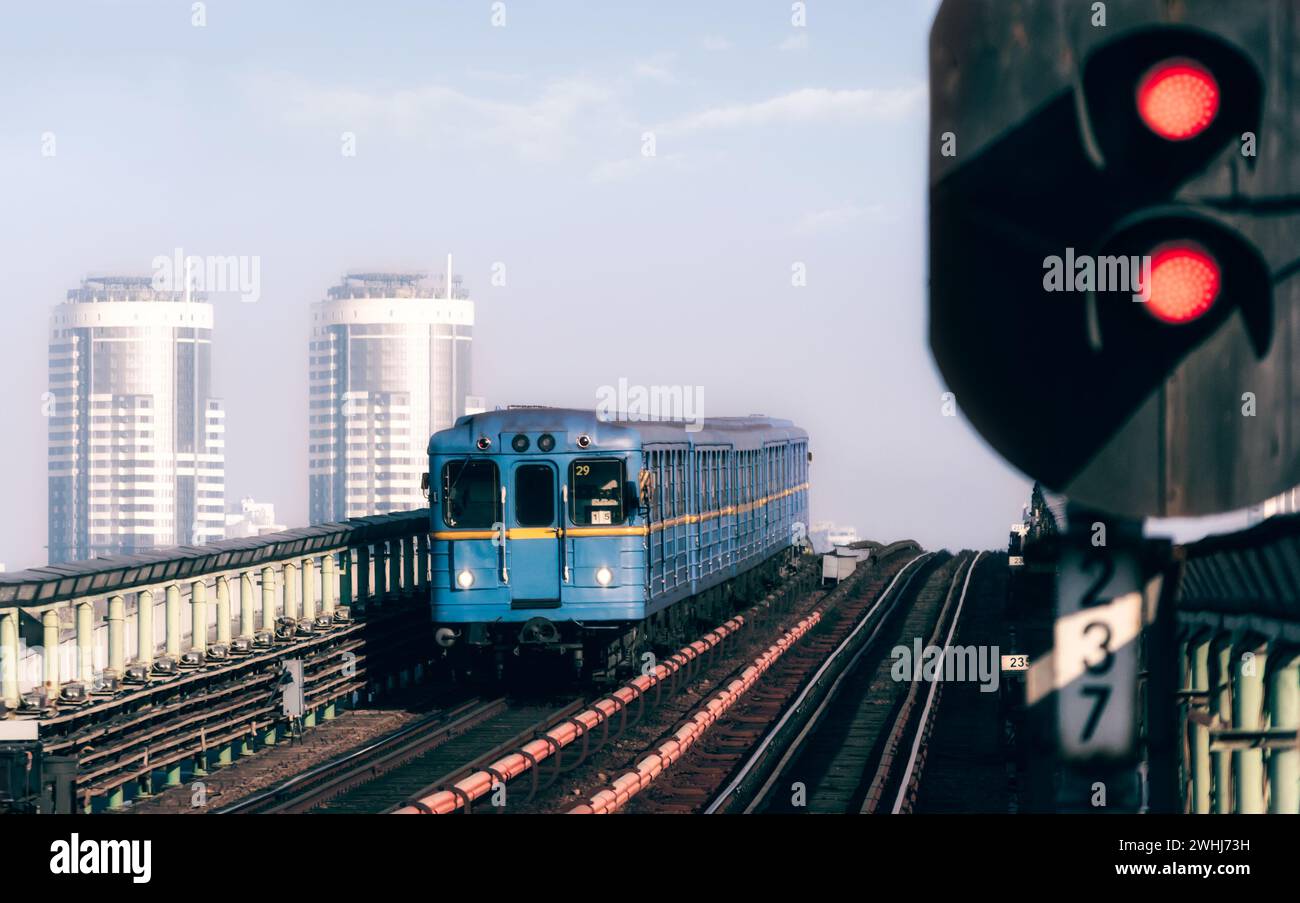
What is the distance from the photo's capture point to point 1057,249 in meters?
2.70

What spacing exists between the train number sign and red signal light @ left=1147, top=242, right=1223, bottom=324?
0.43 m

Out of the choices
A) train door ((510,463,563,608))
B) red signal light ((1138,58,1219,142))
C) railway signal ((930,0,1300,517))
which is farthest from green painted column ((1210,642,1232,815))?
train door ((510,463,563,608))

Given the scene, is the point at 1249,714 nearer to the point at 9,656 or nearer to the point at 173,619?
the point at 9,656

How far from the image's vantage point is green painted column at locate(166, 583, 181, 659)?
20.0 metres

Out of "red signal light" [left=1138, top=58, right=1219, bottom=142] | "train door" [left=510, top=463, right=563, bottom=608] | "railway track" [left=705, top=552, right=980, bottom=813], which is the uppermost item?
"red signal light" [left=1138, top=58, right=1219, bottom=142]

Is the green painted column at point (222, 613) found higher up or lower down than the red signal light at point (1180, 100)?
lower down

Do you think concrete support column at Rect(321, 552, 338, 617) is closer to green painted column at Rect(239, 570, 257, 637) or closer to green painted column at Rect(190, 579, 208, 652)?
green painted column at Rect(239, 570, 257, 637)

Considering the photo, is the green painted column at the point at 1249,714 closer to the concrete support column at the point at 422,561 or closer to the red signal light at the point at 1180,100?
the red signal light at the point at 1180,100

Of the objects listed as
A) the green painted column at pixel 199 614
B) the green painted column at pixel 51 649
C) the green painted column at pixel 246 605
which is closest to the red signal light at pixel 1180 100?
the green painted column at pixel 51 649

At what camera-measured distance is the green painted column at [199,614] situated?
20500 millimetres

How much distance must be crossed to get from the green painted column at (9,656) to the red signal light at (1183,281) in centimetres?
1537

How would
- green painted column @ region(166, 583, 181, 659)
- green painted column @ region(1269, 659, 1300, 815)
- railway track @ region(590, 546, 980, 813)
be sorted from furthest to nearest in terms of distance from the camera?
green painted column @ region(166, 583, 181, 659)
railway track @ region(590, 546, 980, 813)
green painted column @ region(1269, 659, 1300, 815)
